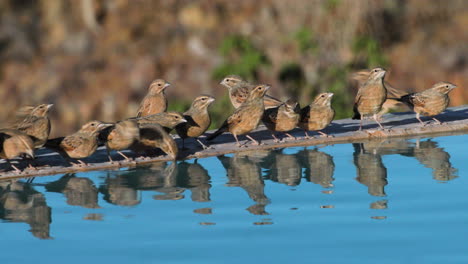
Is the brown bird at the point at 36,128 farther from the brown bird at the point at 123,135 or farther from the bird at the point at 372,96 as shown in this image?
the bird at the point at 372,96

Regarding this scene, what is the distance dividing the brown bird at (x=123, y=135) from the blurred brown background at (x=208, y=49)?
620 cm

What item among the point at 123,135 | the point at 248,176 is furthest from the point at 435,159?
the point at 123,135

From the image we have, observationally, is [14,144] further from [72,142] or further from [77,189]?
[77,189]

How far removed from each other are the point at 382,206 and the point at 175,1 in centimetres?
1548

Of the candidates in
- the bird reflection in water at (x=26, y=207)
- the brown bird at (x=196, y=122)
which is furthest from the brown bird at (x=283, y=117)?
the bird reflection in water at (x=26, y=207)

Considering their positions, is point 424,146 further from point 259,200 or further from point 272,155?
point 259,200

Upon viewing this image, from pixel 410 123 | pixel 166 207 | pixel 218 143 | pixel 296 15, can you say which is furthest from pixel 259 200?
pixel 296 15

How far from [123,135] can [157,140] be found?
40cm

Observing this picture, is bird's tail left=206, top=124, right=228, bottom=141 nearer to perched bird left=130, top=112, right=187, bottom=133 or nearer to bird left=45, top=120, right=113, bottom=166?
perched bird left=130, top=112, right=187, bottom=133

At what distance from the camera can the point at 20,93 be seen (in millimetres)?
19719

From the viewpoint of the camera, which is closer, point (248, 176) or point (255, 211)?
point (255, 211)

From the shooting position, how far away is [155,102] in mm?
11984

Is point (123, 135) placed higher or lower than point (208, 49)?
lower

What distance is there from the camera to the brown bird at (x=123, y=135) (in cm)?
966
